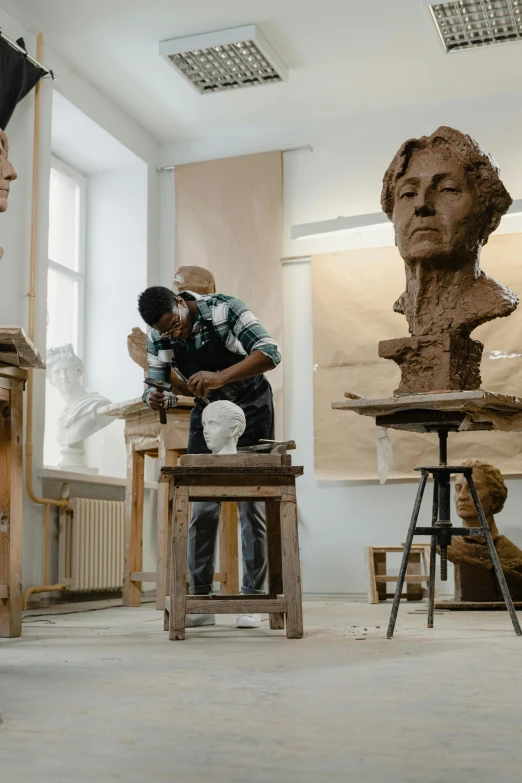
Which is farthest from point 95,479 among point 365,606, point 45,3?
point 45,3

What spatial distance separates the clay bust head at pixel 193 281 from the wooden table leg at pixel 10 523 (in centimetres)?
209

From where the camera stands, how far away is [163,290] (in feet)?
11.6

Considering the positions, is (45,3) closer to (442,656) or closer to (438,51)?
(438,51)

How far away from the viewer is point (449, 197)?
13.0ft

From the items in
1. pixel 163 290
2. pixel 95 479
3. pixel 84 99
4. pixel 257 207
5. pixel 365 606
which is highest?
pixel 84 99

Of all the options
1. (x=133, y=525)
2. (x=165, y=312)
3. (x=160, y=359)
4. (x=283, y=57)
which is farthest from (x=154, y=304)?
(x=283, y=57)

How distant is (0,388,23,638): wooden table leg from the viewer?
131 inches

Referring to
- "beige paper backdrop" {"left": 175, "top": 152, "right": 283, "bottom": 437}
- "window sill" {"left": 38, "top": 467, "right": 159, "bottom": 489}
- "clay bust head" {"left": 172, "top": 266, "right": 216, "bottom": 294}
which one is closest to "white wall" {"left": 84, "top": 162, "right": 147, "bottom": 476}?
"beige paper backdrop" {"left": 175, "top": 152, "right": 283, "bottom": 437}

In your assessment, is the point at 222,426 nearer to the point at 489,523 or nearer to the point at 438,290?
the point at 438,290

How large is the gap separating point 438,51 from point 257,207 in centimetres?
166

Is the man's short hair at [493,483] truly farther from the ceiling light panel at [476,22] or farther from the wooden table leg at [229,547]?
the ceiling light panel at [476,22]

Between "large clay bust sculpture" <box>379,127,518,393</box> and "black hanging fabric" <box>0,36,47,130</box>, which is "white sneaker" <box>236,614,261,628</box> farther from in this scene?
"black hanging fabric" <box>0,36,47,130</box>

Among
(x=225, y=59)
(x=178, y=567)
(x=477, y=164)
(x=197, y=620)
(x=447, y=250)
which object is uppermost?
(x=225, y=59)

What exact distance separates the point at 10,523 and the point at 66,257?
3.52 meters
